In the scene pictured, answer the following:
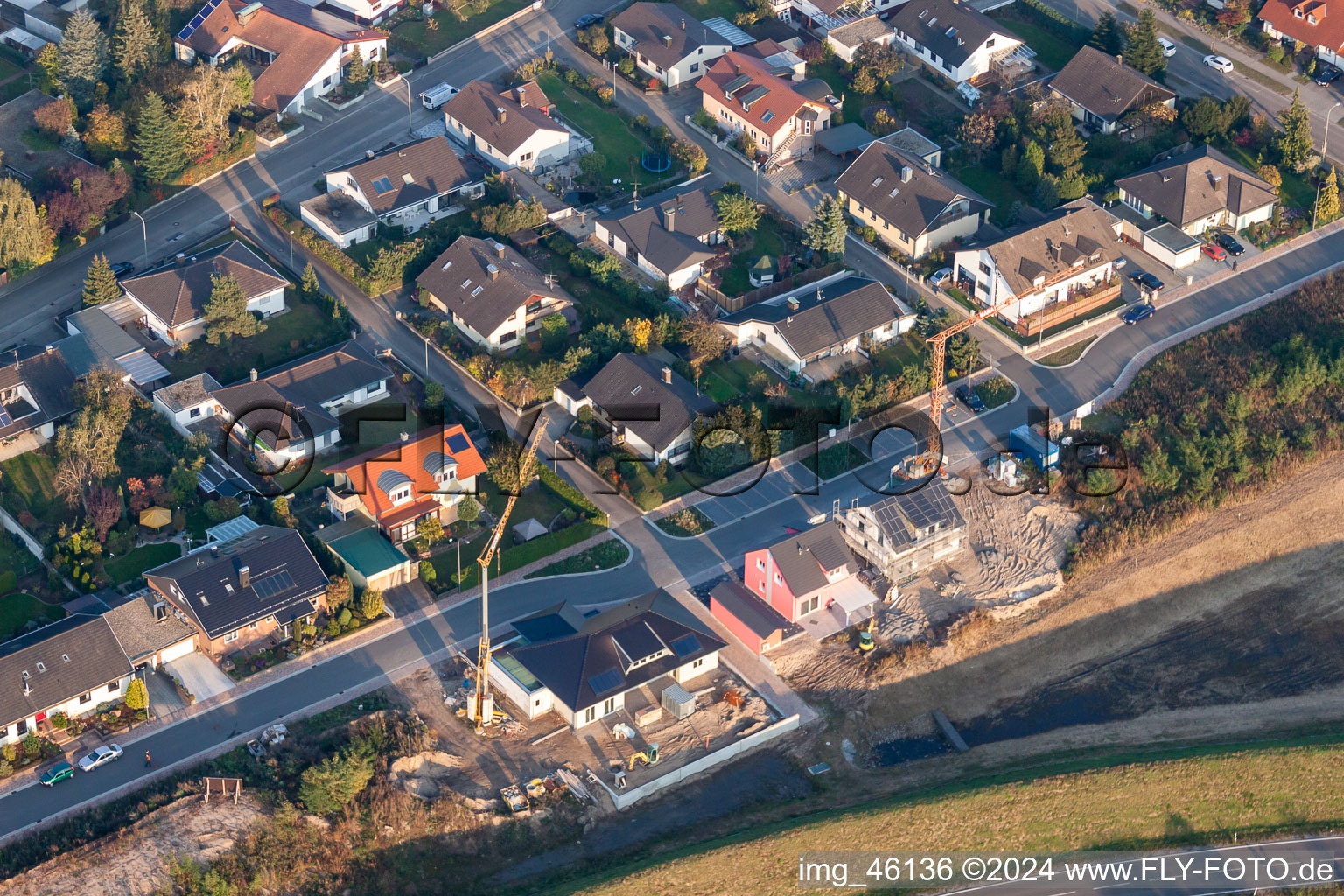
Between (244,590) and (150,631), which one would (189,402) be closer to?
(244,590)

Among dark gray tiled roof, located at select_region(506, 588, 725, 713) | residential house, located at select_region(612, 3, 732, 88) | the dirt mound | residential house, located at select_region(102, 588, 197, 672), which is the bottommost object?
dark gray tiled roof, located at select_region(506, 588, 725, 713)

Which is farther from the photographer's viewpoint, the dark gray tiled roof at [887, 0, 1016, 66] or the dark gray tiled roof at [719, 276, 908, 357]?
the dark gray tiled roof at [887, 0, 1016, 66]

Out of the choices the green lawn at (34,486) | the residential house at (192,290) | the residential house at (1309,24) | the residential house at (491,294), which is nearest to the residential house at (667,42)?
the residential house at (491,294)

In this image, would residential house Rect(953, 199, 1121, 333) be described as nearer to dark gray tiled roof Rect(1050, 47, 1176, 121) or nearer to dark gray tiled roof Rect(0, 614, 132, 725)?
dark gray tiled roof Rect(1050, 47, 1176, 121)

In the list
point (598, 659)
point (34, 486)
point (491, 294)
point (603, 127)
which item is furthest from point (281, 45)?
point (598, 659)

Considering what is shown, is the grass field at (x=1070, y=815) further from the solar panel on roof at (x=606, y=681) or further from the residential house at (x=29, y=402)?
the residential house at (x=29, y=402)

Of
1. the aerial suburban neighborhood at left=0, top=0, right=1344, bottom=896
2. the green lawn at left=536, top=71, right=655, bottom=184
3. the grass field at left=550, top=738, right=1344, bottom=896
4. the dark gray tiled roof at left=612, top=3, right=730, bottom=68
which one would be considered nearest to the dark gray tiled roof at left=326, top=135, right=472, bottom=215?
the aerial suburban neighborhood at left=0, top=0, right=1344, bottom=896

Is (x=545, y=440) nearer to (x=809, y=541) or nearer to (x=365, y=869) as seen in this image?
(x=809, y=541)
